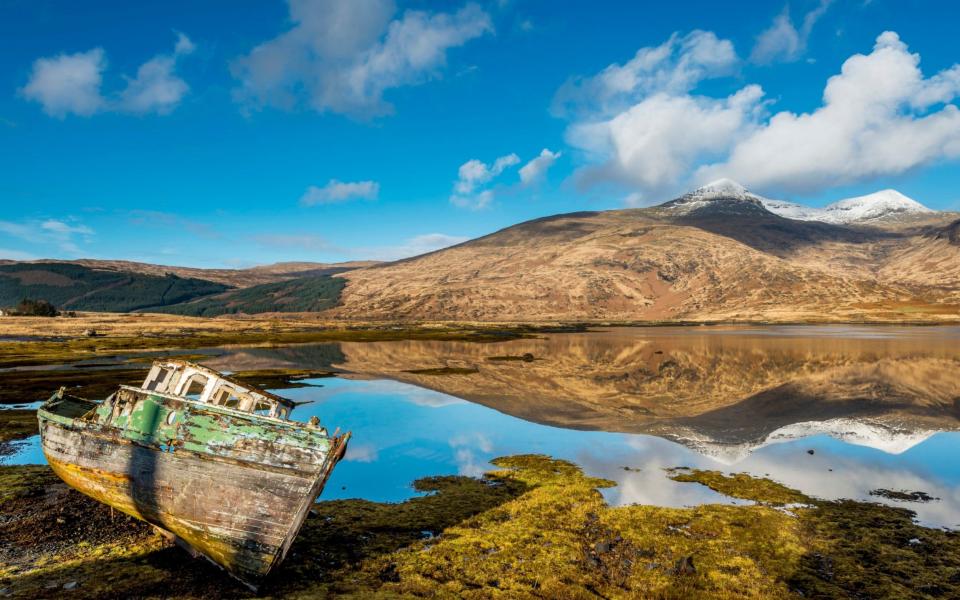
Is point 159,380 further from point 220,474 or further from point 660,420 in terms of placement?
point 660,420

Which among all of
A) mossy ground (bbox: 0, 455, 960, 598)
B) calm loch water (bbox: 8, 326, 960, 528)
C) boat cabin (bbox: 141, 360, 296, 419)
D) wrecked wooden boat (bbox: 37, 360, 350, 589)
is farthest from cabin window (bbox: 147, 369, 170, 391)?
calm loch water (bbox: 8, 326, 960, 528)

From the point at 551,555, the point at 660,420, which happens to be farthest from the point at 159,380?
the point at 660,420

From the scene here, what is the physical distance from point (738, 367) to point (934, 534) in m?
49.1

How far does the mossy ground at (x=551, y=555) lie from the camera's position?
13812 mm

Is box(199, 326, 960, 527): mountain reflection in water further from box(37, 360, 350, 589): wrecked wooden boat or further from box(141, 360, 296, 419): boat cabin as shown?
box(37, 360, 350, 589): wrecked wooden boat

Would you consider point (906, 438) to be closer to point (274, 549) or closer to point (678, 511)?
point (678, 511)

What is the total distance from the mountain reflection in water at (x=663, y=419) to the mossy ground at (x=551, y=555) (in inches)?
93.9

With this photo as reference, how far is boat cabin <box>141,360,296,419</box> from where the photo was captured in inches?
759

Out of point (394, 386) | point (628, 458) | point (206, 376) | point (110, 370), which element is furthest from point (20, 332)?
point (628, 458)

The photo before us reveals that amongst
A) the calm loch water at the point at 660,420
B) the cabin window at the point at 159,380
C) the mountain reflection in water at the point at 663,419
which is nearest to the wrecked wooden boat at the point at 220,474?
the cabin window at the point at 159,380

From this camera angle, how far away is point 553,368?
6488cm

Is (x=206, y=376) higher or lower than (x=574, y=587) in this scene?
higher

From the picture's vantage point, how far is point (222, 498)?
1480 centimetres

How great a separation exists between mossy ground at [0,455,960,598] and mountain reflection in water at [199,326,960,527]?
2.39 meters
